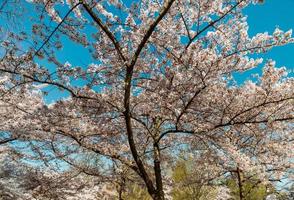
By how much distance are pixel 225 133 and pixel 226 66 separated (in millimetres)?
1424

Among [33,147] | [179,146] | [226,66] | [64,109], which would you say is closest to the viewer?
[226,66]

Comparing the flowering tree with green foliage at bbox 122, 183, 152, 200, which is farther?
green foliage at bbox 122, 183, 152, 200

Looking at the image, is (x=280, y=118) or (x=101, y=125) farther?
(x=101, y=125)

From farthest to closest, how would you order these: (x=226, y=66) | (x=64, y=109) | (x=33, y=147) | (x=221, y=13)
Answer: (x=33, y=147) < (x=64, y=109) < (x=226, y=66) < (x=221, y=13)

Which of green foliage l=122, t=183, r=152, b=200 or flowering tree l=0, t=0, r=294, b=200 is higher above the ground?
green foliage l=122, t=183, r=152, b=200

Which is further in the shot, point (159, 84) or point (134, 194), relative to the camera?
point (134, 194)

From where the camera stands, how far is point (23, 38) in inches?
257

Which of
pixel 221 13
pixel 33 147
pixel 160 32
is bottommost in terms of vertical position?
pixel 33 147

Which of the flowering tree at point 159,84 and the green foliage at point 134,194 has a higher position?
the green foliage at point 134,194

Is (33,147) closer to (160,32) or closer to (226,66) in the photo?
(160,32)

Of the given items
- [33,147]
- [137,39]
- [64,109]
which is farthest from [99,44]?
[33,147]

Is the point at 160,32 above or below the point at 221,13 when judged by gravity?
above

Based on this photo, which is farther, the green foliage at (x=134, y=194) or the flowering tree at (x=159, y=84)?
the green foliage at (x=134, y=194)

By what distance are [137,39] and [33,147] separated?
152 inches
